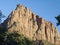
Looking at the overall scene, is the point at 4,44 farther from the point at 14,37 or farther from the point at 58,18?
the point at 58,18

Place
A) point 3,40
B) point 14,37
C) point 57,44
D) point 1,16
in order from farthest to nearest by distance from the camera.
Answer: point 57,44 < point 14,37 < point 3,40 < point 1,16

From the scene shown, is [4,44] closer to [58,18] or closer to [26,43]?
[26,43]

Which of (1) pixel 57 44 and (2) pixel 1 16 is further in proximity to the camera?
(1) pixel 57 44

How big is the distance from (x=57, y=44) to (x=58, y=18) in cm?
16591

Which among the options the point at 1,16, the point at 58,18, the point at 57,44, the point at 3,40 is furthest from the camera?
the point at 57,44

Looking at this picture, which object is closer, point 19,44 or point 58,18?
point 58,18

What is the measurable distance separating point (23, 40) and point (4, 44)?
7.13 metres

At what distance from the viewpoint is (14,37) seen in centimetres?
6200

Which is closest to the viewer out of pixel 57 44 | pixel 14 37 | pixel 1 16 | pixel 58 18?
pixel 58 18

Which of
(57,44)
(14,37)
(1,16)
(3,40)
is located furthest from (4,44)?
(57,44)

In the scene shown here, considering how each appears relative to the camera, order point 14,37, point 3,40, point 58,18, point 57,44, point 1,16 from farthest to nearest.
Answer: point 57,44 < point 14,37 < point 3,40 < point 1,16 < point 58,18

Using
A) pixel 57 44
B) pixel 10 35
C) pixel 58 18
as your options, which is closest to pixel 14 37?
pixel 10 35

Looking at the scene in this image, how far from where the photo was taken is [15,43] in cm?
5925

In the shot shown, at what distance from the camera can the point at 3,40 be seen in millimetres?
56312
